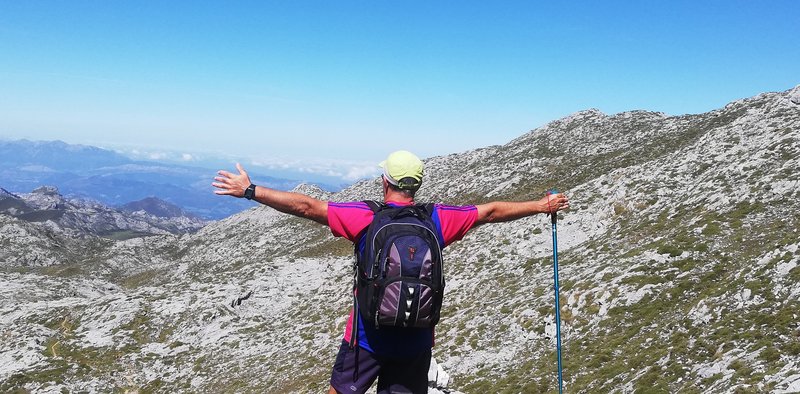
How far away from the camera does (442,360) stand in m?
23.6

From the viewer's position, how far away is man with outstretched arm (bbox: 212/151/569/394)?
5.67 meters

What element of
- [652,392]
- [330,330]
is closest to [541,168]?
[330,330]

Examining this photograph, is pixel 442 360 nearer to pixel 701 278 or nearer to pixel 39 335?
pixel 701 278

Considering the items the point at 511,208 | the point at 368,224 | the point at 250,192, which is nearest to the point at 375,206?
the point at 368,224

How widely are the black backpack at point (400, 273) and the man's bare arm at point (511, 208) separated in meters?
1.32

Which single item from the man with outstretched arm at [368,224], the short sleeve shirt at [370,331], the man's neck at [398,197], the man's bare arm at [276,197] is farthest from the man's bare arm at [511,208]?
the man's bare arm at [276,197]

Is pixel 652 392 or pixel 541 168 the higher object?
pixel 541 168

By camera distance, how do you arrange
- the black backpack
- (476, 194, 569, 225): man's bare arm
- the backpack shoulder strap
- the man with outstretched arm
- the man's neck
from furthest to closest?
1. (476, 194, 569, 225): man's bare arm
2. the man's neck
3. the backpack shoulder strap
4. the man with outstretched arm
5. the black backpack

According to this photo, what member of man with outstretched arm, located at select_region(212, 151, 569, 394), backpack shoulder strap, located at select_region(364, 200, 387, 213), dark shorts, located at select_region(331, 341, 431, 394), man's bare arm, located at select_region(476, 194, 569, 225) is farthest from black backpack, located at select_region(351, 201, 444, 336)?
man's bare arm, located at select_region(476, 194, 569, 225)

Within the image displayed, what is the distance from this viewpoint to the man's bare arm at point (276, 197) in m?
5.49

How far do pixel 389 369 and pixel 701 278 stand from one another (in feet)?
63.1

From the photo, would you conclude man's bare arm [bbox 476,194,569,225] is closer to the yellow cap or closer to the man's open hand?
the yellow cap

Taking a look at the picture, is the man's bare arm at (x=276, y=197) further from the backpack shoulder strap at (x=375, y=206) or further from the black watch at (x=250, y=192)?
the backpack shoulder strap at (x=375, y=206)

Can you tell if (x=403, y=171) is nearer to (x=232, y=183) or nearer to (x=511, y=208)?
(x=511, y=208)
